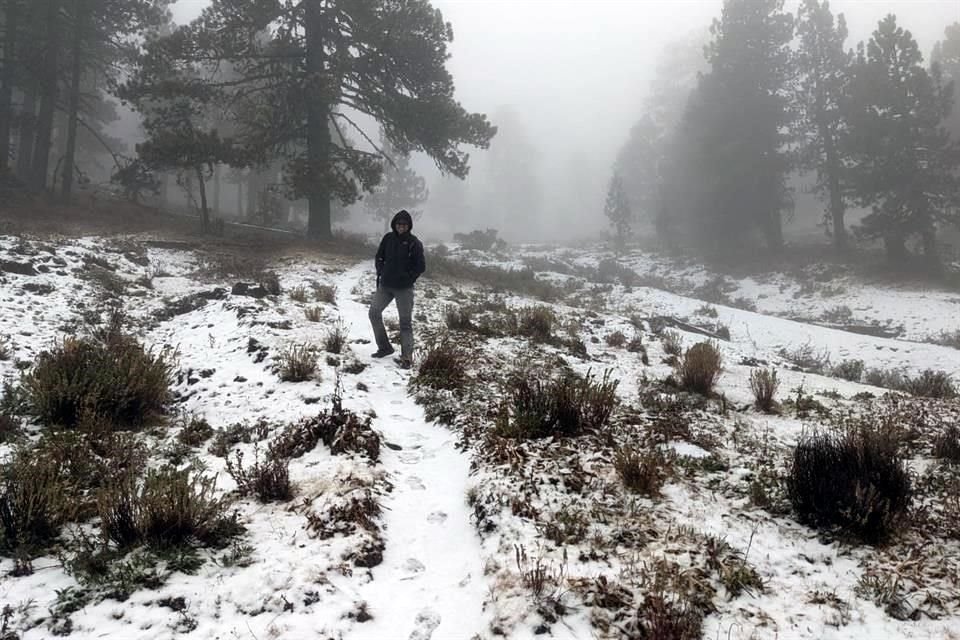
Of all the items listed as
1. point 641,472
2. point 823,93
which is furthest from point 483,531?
point 823,93

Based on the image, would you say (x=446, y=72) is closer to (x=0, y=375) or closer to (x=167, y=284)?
(x=167, y=284)

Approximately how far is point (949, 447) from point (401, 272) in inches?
236

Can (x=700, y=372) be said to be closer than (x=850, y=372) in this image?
Yes

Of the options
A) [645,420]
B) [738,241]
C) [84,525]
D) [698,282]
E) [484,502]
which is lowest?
[84,525]

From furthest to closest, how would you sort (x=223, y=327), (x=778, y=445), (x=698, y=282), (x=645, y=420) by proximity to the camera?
(x=698, y=282) → (x=223, y=327) → (x=645, y=420) → (x=778, y=445)

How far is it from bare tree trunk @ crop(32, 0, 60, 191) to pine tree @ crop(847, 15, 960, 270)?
104ft

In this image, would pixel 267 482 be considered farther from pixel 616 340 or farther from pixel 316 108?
pixel 316 108

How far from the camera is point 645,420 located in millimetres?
5160

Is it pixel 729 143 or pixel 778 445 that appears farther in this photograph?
pixel 729 143

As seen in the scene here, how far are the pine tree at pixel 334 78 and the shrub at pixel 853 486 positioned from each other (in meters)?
14.5

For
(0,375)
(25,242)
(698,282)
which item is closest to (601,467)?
(0,375)

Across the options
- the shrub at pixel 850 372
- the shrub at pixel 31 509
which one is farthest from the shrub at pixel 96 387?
the shrub at pixel 850 372

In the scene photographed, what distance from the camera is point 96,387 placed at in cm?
452

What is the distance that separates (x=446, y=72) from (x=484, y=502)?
54.1ft
